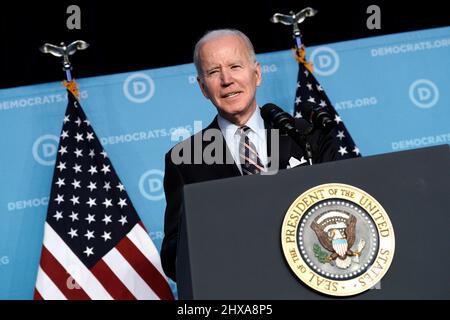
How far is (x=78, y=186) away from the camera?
398 cm

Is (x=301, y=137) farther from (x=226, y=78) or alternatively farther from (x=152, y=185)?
(x=152, y=185)

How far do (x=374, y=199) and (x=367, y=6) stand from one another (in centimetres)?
309

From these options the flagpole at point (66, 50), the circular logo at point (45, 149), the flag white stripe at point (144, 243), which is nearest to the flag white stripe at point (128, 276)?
the flag white stripe at point (144, 243)

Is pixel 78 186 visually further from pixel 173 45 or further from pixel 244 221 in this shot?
pixel 244 221

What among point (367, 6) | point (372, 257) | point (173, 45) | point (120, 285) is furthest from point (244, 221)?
point (367, 6)

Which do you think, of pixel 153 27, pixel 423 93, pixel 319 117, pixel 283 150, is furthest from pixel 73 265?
pixel 319 117

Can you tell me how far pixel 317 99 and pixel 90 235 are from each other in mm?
1478

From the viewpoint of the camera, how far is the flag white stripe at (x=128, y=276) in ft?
12.4

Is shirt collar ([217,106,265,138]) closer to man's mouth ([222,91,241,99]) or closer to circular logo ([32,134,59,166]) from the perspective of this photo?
man's mouth ([222,91,241,99])

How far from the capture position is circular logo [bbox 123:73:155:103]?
13.6ft

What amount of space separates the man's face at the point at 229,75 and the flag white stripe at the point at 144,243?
66.9 inches

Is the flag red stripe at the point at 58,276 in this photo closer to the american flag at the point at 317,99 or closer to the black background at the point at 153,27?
the black background at the point at 153,27

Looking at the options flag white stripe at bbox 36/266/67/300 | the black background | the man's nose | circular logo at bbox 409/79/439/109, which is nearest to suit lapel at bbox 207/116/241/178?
the man's nose
